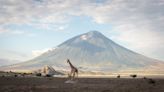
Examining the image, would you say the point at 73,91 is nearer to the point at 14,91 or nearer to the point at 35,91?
the point at 35,91

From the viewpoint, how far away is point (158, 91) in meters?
32.7

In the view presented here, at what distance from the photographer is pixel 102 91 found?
110ft

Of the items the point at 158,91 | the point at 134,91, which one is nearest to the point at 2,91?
the point at 134,91

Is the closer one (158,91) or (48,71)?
(158,91)

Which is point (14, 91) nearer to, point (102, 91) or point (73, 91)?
point (73, 91)

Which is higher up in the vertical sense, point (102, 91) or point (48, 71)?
Answer: point (48, 71)

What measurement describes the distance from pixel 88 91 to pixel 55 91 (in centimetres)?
348

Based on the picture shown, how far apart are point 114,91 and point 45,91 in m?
7.24

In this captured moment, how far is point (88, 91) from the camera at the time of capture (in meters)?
33.1

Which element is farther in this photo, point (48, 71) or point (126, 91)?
point (48, 71)

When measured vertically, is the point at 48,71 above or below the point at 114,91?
above

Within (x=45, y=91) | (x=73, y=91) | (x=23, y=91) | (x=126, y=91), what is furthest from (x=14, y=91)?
(x=126, y=91)

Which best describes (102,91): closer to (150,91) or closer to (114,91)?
(114,91)

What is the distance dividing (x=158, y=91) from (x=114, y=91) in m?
4.48
